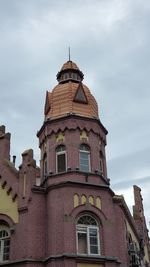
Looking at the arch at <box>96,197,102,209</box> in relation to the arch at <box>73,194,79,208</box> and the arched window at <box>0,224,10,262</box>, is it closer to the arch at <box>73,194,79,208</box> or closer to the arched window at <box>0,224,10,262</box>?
the arch at <box>73,194,79,208</box>

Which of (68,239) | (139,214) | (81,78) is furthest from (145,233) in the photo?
(68,239)

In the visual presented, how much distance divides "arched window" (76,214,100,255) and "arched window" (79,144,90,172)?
3.27 m

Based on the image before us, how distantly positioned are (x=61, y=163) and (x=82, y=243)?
5224 mm

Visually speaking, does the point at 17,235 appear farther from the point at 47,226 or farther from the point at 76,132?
the point at 76,132

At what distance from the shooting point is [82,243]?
2583 cm

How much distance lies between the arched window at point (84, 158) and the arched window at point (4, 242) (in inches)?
221

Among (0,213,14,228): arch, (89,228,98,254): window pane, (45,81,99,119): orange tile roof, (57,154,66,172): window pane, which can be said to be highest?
(45,81,99,119): orange tile roof

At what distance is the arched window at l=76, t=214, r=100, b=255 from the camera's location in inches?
1009

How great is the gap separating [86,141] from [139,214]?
14.3 metres

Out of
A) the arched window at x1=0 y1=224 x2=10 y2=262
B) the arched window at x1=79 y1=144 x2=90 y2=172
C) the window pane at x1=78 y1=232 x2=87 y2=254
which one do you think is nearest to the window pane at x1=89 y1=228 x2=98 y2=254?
the window pane at x1=78 y1=232 x2=87 y2=254

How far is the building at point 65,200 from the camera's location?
25422 mm

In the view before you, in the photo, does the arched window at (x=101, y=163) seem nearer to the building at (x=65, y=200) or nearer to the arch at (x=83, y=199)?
the building at (x=65, y=200)

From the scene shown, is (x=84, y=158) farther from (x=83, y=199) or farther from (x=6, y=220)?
(x=6, y=220)

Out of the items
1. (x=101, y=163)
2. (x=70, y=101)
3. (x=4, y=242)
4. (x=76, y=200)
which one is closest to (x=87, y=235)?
(x=76, y=200)
